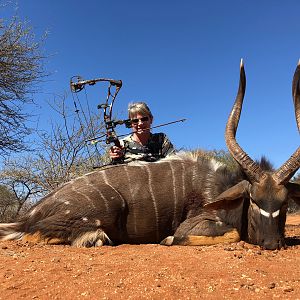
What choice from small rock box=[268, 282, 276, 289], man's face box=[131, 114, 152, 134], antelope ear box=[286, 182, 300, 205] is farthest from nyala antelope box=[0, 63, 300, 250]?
small rock box=[268, 282, 276, 289]

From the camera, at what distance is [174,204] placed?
11.5 ft

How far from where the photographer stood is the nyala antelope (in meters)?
3.04

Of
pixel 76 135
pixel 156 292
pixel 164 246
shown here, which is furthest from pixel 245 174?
pixel 76 135

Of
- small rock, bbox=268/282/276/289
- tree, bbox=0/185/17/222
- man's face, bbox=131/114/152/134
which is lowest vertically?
tree, bbox=0/185/17/222

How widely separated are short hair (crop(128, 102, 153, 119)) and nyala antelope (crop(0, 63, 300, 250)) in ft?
2.36

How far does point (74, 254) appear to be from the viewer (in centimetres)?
269

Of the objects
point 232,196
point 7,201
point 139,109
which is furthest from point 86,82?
point 7,201

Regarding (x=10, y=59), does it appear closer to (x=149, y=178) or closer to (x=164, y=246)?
(x=149, y=178)

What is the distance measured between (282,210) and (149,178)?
1.12 m

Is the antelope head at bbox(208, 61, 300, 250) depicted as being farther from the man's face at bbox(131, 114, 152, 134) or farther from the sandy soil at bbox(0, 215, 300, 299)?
the man's face at bbox(131, 114, 152, 134)

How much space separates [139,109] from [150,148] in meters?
0.40

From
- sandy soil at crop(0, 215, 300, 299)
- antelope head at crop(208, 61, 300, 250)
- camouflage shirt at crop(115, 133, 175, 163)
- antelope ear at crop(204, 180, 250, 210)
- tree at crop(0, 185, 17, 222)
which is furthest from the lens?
tree at crop(0, 185, 17, 222)

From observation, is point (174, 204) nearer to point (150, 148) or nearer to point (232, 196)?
point (232, 196)

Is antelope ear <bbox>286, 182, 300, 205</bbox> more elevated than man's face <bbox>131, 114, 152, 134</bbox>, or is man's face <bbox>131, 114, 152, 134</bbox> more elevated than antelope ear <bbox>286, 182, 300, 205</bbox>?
man's face <bbox>131, 114, 152, 134</bbox>
